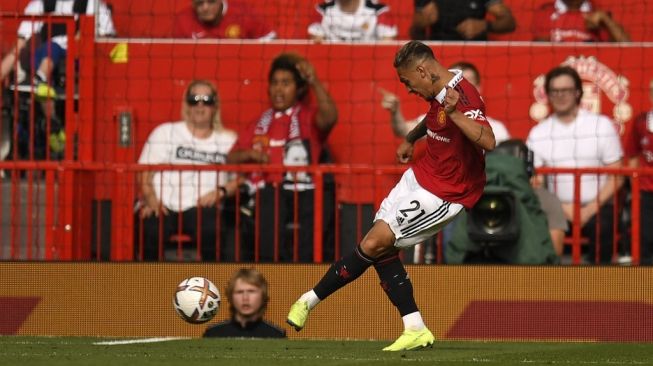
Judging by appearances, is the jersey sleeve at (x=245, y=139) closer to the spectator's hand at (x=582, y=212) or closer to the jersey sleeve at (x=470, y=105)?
the spectator's hand at (x=582, y=212)

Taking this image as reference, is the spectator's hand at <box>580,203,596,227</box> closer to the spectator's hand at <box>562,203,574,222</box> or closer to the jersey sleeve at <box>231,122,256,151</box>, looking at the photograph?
the spectator's hand at <box>562,203,574,222</box>

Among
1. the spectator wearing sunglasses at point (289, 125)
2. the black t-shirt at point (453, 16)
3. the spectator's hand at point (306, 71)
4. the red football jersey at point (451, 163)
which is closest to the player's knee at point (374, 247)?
the red football jersey at point (451, 163)

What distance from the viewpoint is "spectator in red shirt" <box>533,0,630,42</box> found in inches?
553

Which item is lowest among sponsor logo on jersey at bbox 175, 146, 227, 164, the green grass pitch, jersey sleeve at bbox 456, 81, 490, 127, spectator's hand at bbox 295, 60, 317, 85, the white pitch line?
the white pitch line

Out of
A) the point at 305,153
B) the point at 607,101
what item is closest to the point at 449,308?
the point at 305,153

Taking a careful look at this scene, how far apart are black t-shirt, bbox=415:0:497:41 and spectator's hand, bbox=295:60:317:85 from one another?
1.45 metres

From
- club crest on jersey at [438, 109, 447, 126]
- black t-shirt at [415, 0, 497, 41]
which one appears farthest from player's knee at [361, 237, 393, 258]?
black t-shirt at [415, 0, 497, 41]

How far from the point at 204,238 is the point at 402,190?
11.3 ft

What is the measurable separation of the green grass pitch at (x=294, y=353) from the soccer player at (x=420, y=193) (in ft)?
1.15

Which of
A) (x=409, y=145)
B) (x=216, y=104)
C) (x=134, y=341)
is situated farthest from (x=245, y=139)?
(x=409, y=145)

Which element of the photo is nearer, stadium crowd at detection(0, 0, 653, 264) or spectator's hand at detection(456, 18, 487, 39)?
stadium crowd at detection(0, 0, 653, 264)

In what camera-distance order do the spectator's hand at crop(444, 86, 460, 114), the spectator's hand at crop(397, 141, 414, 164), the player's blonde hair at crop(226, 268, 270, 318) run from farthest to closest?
the player's blonde hair at crop(226, 268, 270, 318) → the spectator's hand at crop(397, 141, 414, 164) → the spectator's hand at crop(444, 86, 460, 114)

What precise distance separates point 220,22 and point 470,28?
2.41m

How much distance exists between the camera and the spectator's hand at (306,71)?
12.9 meters
